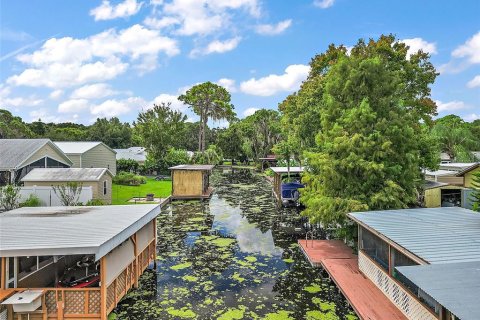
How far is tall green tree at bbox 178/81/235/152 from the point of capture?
6069 centimetres

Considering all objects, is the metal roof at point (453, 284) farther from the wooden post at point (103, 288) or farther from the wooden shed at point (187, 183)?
the wooden shed at point (187, 183)

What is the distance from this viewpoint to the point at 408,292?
25.6 feet

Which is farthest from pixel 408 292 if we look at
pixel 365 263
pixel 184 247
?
pixel 184 247

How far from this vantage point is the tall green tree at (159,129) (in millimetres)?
46938

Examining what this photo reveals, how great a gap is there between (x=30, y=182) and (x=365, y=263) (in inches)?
868

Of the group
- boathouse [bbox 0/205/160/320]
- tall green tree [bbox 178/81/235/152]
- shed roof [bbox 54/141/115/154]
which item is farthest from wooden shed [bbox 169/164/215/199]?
tall green tree [bbox 178/81/235/152]

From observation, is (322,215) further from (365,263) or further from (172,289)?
(172,289)

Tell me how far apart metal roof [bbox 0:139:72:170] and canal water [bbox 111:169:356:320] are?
13.4 meters

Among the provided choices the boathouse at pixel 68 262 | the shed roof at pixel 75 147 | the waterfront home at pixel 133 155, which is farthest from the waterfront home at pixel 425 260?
the waterfront home at pixel 133 155

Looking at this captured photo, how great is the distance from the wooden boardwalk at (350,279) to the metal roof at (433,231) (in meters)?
1.65

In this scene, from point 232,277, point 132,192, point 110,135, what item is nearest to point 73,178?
point 132,192

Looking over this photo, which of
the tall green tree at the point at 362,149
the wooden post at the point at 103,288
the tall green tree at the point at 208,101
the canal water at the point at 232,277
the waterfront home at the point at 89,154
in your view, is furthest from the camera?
the tall green tree at the point at 208,101

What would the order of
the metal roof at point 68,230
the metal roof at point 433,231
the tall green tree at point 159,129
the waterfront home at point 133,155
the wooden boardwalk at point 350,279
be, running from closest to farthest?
the metal roof at point 433,231
the metal roof at point 68,230
the wooden boardwalk at point 350,279
the tall green tree at point 159,129
the waterfront home at point 133,155

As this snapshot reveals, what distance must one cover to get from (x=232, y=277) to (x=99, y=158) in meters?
31.2
